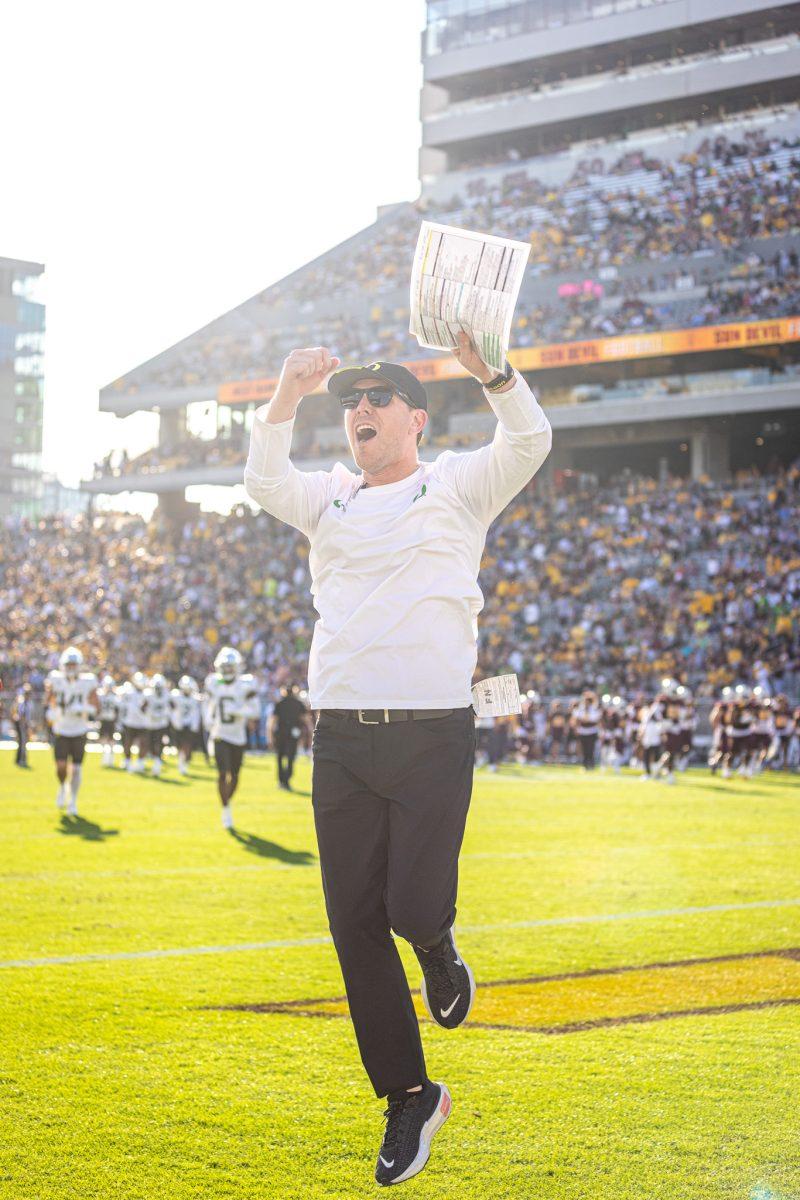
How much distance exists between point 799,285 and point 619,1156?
33561 mm

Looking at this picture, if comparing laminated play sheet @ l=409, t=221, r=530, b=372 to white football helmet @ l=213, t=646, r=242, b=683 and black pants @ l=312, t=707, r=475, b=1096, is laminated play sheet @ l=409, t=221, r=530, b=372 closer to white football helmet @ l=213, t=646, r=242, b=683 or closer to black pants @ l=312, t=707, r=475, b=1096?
black pants @ l=312, t=707, r=475, b=1096

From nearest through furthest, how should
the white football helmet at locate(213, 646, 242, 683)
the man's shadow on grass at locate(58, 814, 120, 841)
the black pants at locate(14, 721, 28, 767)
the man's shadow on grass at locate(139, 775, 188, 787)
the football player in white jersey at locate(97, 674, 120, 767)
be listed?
1. the man's shadow on grass at locate(58, 814, 120, 841)
2. the white football helmet at locate(213, 646, 242, 683)
3. the man's shadow on grass at locate(139, 775, 188, 787)
4. the black pants at locate(14, 721, 28, 767)
5. the football player in white jersey at locate(97, 674, 120, 767)

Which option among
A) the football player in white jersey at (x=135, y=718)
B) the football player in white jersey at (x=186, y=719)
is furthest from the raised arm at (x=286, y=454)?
the football player in white jersey at (x=186, y=719)

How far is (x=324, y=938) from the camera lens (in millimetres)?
8359

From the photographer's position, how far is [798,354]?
35375 mm

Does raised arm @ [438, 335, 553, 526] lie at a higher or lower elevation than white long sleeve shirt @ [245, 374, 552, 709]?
higher

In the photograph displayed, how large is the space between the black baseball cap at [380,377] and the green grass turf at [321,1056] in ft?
7.27

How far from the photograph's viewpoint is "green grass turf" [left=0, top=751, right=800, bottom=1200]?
4.14 m

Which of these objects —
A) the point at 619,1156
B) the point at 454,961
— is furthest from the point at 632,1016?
the point at 454,961

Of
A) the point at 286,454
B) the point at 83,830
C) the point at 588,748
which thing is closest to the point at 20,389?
the point at 588,748

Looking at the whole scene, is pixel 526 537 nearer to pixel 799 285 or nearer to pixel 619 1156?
pixel 799 285

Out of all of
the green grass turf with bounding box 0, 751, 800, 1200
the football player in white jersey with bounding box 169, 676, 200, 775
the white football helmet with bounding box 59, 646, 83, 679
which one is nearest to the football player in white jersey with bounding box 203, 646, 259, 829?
the white football helmet with bounding box 59, 646, 83, 679

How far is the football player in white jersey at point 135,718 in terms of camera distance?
23.6m

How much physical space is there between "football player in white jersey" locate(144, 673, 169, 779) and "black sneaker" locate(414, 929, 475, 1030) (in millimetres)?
19904
